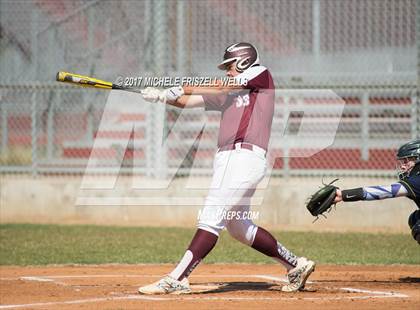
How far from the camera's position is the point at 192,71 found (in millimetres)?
14117

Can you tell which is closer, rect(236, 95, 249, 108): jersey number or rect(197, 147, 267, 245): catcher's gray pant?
rect(197, 147, 267, 245): catcher's gray pant

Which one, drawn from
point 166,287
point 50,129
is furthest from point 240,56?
point 50,129

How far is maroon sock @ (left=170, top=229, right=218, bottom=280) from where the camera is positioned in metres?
7.38

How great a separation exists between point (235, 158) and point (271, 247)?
2.86 ft

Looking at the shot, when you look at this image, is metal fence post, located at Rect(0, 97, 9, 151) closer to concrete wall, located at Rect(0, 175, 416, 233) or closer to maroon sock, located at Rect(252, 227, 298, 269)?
concrete wall, located at Rect(0, 175, 416, 233)

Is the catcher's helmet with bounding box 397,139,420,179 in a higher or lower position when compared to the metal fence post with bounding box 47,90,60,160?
lower

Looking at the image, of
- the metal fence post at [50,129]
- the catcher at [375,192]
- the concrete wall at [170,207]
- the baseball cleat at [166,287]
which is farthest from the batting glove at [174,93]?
the metal fence post at [50,129]

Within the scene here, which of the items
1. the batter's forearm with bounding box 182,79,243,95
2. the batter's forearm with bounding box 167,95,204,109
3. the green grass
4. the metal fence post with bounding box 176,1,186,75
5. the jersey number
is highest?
the metal fence post with bounding box 176,1,186,75

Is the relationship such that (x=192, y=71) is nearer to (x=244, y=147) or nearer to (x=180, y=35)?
(x=180, y=35)

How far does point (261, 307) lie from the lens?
6.84 meters

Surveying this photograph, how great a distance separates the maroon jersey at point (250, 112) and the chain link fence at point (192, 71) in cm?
599

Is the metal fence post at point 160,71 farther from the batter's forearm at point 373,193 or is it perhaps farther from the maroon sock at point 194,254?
the batter's forearm at point 373,193

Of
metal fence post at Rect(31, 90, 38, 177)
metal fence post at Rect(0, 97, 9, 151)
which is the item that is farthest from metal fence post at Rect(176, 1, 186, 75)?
metal fence post at Rect(0, 97, 9, 151)

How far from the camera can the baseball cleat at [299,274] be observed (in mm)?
7777
